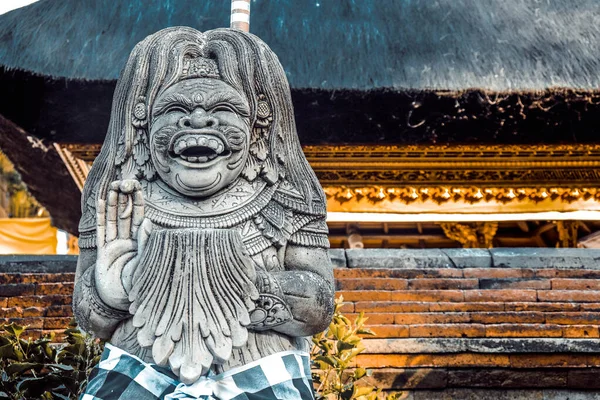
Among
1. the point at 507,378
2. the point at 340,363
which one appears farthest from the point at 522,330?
the point at 340,363

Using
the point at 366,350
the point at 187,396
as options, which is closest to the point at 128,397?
the point at 187,396

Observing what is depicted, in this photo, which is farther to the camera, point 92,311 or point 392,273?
point 392,273

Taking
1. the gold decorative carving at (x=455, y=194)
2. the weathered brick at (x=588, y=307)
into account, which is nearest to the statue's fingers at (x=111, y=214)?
the weathered brick at (x=588, y=307)

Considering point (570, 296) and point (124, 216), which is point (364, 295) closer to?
point (570, 296)

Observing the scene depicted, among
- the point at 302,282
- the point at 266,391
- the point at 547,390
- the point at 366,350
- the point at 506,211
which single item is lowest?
the point at 506,211

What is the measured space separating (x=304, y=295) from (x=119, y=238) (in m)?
0.74

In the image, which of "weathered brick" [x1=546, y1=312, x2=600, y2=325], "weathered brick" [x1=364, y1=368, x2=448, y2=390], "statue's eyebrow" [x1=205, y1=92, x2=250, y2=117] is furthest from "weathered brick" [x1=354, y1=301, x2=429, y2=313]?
"statue's eyebrow" [x1=205, y1=92, x2=250, y2=117]

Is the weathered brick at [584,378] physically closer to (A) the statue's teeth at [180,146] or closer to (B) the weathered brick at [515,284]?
(B) the weathered brick at [515,284]

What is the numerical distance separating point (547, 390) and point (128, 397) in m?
3.12

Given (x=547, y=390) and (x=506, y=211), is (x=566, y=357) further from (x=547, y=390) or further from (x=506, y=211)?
(x=506, y=211)

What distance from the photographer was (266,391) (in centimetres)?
333

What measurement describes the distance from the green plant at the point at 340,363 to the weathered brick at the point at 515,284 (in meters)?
1.37

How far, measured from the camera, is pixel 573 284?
6.29 m

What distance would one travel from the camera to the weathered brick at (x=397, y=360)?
547cm
